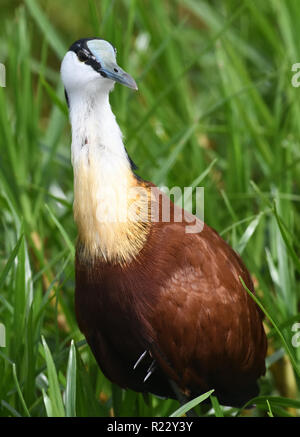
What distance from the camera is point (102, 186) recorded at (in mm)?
979

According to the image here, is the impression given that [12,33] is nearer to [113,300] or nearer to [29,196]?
[29,196]

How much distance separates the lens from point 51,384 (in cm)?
99

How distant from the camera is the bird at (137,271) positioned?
98cm

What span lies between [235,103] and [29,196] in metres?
0.49

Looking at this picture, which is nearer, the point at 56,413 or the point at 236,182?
the point at 56,413

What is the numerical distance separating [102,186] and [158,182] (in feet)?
1.47

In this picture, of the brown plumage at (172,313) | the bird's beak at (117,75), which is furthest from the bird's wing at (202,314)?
the bird's beak at (117,75)

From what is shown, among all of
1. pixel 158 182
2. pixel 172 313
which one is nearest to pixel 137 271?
pixel 172 313

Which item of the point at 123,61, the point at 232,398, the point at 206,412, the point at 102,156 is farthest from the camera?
the point at 123,61

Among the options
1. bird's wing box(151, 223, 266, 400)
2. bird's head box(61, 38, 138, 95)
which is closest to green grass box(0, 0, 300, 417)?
bird's wing box(151, 223, 266, 400)

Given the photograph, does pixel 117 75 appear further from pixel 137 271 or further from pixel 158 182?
pixel 158 182

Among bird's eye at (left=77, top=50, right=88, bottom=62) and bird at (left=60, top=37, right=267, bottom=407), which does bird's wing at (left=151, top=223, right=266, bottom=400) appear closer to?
bird at (left=60, top=37, right=267, bottom=407)

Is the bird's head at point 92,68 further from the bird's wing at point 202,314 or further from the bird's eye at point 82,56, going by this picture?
the bird's wing at point 202,314
